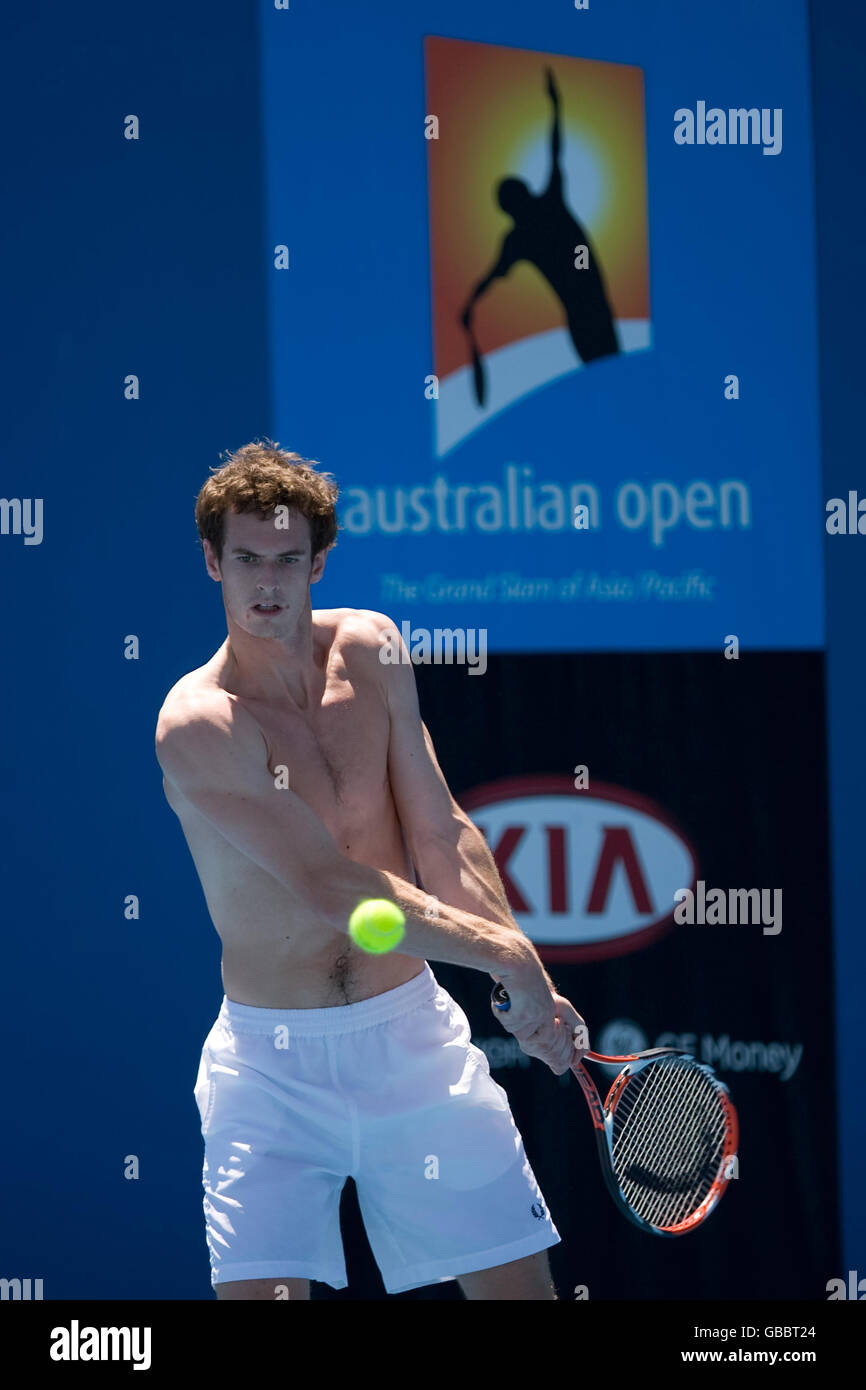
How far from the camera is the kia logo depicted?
4.71 m

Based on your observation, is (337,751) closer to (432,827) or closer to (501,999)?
(432,827)

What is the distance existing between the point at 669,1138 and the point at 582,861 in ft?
4.02

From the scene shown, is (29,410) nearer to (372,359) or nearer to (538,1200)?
(372,359)

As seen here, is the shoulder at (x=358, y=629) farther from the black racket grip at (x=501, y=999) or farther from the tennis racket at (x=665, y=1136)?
the tennis racket at (x=665, y=1136)

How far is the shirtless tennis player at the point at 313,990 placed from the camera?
3.17m

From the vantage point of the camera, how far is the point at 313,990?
3.32 metres

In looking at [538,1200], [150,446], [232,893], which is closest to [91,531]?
[150,446]

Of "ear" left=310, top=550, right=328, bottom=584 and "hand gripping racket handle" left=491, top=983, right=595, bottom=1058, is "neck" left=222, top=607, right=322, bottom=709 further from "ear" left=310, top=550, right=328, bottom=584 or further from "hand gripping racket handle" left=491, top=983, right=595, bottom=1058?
"hand gripping racket handle" left=491, top=983, right=595, bottom=1058

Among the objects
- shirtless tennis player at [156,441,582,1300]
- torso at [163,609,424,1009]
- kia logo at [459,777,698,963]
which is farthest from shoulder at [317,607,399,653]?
kia logo at [459,777,698,963]

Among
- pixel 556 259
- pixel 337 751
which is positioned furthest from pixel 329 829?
pixel 556 259

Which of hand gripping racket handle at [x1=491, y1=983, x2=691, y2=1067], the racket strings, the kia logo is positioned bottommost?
the racket strings

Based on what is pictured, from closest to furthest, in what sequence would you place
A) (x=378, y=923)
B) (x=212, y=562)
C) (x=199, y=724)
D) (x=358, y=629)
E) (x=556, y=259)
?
1. (x=378, y=923)
2. (x=199, y=724)
3. (x=212, y=562)
4. (x=358, y=629)
5. (x=556, y=259)

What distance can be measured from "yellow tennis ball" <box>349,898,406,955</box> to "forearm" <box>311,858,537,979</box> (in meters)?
0.01

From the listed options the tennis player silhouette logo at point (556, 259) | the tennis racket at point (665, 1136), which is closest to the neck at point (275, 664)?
the tennis racket at point (665, 1136)
